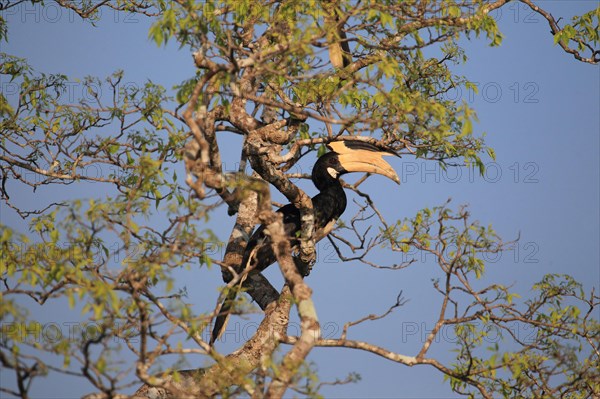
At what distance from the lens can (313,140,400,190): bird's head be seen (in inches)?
328

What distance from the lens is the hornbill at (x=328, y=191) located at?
26.9 feet

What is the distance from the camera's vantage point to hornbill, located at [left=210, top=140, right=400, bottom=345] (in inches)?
323

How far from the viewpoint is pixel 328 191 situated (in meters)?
8.45

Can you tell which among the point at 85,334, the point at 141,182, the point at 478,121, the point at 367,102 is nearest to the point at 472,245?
the point at 478,121

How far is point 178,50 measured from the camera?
6316 mm

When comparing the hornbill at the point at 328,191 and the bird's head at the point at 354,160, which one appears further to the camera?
the bird's head at the point at 354,160

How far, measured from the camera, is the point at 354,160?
330 inches

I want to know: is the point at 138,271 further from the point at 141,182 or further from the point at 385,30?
the point at 385,30

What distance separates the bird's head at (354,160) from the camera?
8328 mm

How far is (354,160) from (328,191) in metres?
0.38

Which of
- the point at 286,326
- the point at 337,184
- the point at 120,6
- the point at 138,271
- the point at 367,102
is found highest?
the point at 120,6

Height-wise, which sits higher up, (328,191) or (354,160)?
(354,160)

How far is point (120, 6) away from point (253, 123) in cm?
295

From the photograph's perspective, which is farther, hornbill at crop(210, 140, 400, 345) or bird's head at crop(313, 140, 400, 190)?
bird's head at crop(313, 140, 400, 190)
